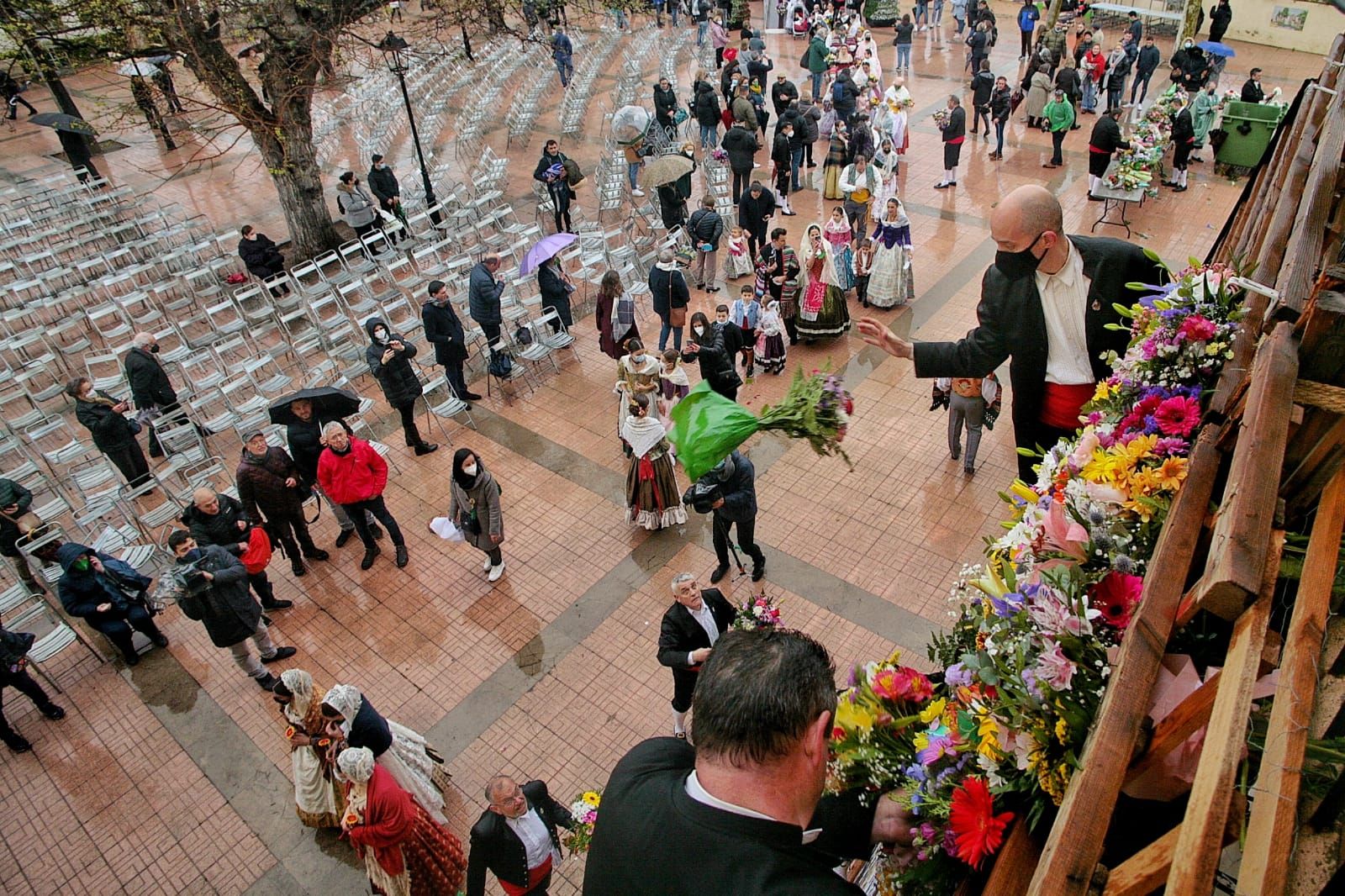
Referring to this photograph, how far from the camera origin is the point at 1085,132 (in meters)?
17.4

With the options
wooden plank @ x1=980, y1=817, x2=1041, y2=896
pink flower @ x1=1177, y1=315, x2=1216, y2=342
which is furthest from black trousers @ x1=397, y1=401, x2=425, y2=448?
wooden plank @ x1=980, y1=817, x2=1041, y2=896

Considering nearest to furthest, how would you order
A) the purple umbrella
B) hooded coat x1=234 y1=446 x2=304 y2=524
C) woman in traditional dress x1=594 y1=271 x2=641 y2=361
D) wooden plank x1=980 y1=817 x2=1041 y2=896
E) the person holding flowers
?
the person holding flowers → wooden plank x1=980 y1=817 x2=1041 y2=896 → hooded coat x1=234 y1=446 x2=304 y2=524 → woman in traditional dress x1=594 y1=271 x2=641 y2=361 → the purple umbrella

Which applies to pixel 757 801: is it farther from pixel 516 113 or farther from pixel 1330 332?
pixel 516 113

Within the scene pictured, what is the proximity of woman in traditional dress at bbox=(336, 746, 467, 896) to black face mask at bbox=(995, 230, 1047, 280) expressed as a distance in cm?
416

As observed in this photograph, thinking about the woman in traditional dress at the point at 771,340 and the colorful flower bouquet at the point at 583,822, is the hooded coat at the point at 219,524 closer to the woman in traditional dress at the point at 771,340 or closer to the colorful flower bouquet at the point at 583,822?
the colorful flower bouquet at the point at 583,822

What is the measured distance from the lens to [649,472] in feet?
26.0

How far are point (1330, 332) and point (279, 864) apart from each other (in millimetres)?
6526

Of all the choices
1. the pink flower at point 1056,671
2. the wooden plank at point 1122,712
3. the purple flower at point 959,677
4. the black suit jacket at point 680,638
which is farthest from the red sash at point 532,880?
the wooden plank at point 1122,712

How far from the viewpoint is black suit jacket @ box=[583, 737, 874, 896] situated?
1737 mm

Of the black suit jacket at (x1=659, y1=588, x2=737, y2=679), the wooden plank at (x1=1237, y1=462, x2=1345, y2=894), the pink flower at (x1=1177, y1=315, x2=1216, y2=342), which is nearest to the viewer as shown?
the wooden plank at (x1=1237, y1=462, x2=1345, y2=894)

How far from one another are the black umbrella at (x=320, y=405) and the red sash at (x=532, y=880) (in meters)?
4.95

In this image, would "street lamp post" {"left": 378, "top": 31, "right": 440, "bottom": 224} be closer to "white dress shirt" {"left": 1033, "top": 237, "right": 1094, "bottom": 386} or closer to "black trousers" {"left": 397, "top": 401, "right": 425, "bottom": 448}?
"black trousers" {"left": 397, "top": 401, "right": 425, "bottom": 448}

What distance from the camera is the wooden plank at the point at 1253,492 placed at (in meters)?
1.72

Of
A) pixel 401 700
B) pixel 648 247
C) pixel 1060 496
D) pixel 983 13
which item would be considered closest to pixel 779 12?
pixel 983 13
